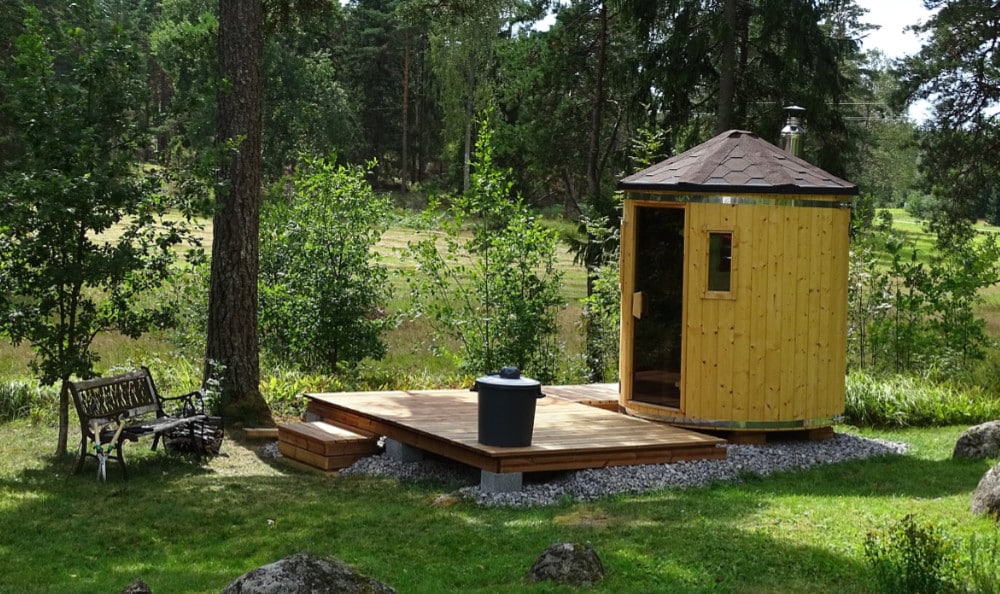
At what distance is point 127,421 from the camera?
29.8 feet

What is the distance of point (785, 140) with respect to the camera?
35.6ft

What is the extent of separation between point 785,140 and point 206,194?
5.45 meters

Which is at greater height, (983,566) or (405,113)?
(405,113)

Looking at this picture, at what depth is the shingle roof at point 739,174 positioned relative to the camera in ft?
30.5

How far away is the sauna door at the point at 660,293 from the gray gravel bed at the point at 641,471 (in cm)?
203

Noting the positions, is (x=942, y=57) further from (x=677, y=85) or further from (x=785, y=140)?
(x=785, y=140)

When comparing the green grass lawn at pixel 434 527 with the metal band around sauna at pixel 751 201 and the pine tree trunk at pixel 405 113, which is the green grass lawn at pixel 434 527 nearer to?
the metal band around sauna at pixel 751 201

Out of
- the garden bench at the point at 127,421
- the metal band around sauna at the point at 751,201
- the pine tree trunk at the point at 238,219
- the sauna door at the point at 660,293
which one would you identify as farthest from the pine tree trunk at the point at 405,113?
the metal band around sauna at the point at 751,201

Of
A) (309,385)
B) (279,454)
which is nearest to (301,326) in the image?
(309,385)

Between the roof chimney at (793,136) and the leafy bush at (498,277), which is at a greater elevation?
the roof chimney at (793,136)

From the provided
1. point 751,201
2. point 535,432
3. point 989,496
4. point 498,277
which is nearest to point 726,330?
point 751,201

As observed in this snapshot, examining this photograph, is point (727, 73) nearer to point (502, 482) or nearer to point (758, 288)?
point (758, 288)

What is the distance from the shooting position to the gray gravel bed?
8.07 meters

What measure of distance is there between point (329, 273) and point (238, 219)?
7.19 ft
